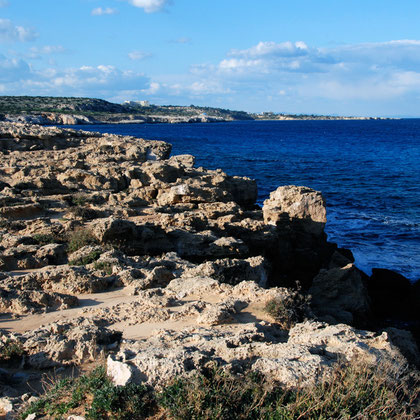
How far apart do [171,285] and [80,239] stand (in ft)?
11.9

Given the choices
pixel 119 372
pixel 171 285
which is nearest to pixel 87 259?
pixel 171 285

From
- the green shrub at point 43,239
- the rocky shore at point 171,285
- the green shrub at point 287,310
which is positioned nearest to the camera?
the rocky shore at point 171,285

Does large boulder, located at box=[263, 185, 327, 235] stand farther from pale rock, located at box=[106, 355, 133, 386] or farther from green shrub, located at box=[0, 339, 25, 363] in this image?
pale rock, located at box=[106, 355, 133, 386]

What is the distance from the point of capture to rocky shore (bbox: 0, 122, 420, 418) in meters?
6.01

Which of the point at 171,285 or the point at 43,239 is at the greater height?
the point at 43,239

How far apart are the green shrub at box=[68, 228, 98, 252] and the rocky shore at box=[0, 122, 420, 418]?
4cm

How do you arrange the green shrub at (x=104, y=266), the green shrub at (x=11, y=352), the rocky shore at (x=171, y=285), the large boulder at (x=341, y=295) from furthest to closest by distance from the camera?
the large boulder at (x=341, y=295) → the green shrub at (x=104, y=266) → the green shrub at (x=11, y=352) → the rocky shore at (x=171, y=285)

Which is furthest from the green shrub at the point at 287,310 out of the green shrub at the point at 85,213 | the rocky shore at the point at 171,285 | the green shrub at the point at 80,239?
the green shrub at the point at 85,213

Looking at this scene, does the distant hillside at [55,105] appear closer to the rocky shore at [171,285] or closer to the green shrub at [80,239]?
the rocky shore at [171,285]

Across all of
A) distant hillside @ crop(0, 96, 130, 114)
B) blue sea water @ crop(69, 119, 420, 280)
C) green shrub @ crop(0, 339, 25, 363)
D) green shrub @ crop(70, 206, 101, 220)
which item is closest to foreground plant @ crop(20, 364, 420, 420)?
green shrub @ crop(0, 339, 25, 363)

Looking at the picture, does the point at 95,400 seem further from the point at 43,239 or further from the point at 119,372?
the point at 43,239

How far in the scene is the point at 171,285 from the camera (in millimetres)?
9375

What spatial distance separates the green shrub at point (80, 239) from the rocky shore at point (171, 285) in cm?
4

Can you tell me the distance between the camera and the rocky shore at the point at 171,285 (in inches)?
237
